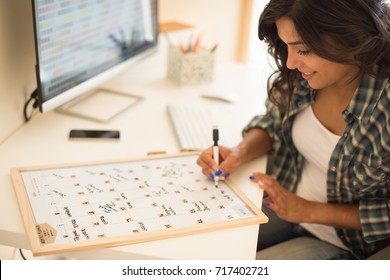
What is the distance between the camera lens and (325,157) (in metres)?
1.18

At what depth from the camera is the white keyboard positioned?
128 centimetres

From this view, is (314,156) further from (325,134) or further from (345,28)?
(345,28)

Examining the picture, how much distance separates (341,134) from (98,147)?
1.97 feet

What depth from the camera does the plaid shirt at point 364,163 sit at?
40.9 inches

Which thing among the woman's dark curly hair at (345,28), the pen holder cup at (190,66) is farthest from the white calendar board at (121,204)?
the pen holder cup at (190,66)

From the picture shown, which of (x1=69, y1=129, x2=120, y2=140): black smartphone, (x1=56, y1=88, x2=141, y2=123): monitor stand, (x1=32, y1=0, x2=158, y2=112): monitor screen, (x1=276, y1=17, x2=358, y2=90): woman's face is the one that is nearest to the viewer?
(x1=276, y1=17, x2=358, y2=90): woman's face

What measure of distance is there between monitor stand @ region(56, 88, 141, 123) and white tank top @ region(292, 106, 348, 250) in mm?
550

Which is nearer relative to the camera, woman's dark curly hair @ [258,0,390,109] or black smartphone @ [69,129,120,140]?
woman's dark curly hair @ [258,0,390,109]

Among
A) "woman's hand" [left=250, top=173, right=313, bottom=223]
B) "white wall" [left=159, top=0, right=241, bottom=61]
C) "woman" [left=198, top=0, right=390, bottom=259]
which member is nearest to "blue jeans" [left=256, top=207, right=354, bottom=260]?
"woman" [left=198, top=0, right=390, bottom=259]

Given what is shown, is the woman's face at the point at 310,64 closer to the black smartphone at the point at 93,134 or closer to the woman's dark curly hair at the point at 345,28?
the woman's dark curly hair at the point at 345,28

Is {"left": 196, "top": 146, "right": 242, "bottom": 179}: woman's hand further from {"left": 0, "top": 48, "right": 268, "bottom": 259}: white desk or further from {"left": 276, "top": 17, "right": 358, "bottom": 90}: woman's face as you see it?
{"left": 276, "top": 17, "right": 358, "bottom": 90}: woman's face

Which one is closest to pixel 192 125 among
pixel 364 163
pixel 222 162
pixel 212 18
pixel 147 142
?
pixel 147 142
